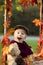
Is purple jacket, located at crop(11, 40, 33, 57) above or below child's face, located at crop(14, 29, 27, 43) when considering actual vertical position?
below

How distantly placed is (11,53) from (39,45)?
0.33 m

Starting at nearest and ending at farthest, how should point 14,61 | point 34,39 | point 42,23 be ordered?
1. point 14,61
2. point 42,23
3. point 34,39

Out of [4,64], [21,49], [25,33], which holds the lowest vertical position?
[4,64]

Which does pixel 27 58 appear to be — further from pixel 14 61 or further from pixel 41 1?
pixel 41 1

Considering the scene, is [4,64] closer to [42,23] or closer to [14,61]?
[14,61]

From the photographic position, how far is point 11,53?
217 centimetres

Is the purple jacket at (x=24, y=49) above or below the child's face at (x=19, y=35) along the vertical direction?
below

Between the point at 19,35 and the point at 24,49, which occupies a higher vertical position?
the point at 19,35

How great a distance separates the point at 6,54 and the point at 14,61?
0.49ft

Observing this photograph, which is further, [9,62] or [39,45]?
[39,45]

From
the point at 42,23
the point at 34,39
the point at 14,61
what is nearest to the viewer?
the point at 14,61

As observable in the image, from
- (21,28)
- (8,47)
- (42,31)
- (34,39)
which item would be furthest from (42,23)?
(34,39)

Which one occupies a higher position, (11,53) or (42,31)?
(42,31)

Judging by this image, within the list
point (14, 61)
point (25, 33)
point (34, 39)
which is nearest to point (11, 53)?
point (14, 61)
